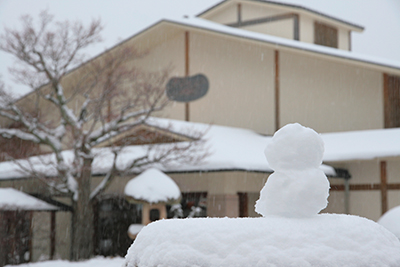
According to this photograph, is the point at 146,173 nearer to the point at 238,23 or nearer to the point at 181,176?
Result: the point at 181,176

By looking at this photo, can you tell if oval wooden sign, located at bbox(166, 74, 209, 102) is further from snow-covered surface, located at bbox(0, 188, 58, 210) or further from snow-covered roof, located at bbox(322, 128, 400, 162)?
snow-covered surface, located at bbox(0, 188, 58, 210)

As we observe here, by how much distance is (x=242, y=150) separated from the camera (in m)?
12.5

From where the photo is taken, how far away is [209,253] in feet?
10.0

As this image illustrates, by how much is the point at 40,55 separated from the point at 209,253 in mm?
9915

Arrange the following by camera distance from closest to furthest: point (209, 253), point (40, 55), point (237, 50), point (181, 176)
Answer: point (209, 253)
point (40, 55)
point (181, 176)
point (237, 50)

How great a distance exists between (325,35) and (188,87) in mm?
5498

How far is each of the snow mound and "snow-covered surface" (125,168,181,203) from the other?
685cm

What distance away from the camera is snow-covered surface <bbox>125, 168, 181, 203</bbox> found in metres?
10.2

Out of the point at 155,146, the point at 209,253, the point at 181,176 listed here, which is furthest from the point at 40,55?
the point at 209,253

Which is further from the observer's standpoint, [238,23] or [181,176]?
[238,23]

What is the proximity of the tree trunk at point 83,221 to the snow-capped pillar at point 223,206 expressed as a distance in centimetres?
285

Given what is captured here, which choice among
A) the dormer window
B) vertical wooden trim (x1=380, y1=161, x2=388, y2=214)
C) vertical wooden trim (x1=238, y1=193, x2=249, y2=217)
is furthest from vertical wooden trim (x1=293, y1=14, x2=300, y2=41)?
vertical wooden trim (x1=238, y1=193, x2=249, y2=217)

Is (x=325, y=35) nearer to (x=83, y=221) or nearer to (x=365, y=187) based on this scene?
(x=365, y=187)

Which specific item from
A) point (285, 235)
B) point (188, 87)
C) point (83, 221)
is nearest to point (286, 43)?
point (188, 87)
